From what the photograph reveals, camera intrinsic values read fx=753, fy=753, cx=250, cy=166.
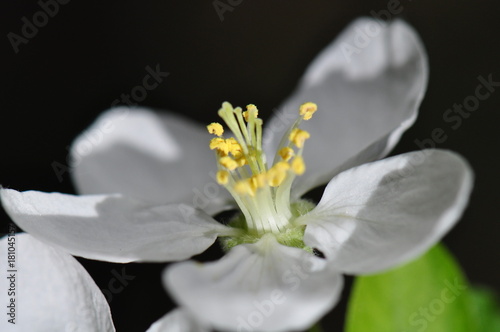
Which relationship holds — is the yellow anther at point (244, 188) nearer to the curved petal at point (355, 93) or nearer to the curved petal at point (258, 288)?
the curved petal at point (258, 288)

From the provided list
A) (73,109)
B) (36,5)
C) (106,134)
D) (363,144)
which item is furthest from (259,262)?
(36,5)

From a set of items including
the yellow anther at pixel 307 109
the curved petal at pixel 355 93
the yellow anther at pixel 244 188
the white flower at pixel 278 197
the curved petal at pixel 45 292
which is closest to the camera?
the white flower at pixel 278 197

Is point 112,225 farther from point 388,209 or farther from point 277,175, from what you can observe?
point 388,209

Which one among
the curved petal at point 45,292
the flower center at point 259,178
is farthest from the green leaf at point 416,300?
the curved petal at point 45,292

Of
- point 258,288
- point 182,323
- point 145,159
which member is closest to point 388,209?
point 258,288

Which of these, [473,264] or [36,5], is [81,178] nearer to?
[36,5]

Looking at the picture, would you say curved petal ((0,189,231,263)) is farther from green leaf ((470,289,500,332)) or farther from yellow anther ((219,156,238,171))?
green leaf ((470,289,500,332))
